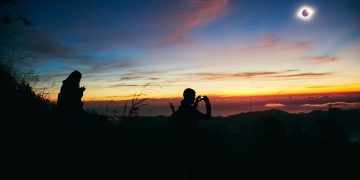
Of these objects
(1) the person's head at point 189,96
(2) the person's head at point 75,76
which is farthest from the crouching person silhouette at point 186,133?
(2) the person's head at point 75,76

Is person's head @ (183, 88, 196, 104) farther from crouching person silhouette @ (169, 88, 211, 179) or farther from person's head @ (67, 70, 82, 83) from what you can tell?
person's head @ (67, 70, 82, 83)

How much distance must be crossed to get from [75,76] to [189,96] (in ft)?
15.8

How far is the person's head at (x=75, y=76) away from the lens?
9303 mm

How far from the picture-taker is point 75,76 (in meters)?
9.36

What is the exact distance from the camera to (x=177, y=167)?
762 cm

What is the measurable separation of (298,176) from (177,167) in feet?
93.7

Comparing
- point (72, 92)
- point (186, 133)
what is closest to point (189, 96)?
point (186, 133)

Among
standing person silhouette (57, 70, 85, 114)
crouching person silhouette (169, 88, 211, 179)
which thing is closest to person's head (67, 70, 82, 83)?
standing person silhouette (57, 70, 85, 114)

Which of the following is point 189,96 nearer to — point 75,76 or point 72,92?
point 72,92

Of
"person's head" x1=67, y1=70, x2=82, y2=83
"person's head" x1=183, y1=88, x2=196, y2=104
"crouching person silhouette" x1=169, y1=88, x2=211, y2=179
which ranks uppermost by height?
"person's head" x1=67, y1=70, x2=82, y2=83

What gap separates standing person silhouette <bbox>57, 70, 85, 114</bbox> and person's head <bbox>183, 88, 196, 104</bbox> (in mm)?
3572

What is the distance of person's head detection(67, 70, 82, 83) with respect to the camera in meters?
9.30

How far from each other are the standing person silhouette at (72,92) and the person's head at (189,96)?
357 centimetres

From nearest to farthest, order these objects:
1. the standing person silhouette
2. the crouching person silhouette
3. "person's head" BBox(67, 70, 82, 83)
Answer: the crouching person silhouette < the standing person silhouette < "person's head" BBox(67, 70, 82, 83)
